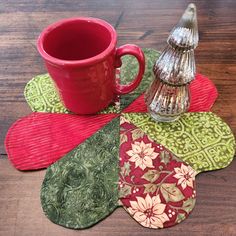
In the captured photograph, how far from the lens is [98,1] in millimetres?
617

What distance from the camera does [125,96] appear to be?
47 cm

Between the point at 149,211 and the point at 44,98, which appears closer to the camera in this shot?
the point at 149,211

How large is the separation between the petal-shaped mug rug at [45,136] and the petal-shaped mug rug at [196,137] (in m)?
0.06

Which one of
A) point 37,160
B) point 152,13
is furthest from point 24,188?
point 152,13

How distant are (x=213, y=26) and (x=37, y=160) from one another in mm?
391

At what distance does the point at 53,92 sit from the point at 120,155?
156 mm

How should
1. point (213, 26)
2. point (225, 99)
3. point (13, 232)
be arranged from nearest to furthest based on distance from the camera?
point (13, 232)
point (225, 99)
point (213, 26)

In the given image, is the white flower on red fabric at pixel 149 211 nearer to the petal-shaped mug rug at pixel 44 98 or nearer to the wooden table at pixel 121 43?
the wooden table at pixel 121 43

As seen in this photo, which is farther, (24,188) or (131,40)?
(131,40)

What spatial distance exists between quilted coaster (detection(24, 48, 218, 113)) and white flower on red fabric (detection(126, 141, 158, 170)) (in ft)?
0.22

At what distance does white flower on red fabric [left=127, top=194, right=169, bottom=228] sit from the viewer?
344 mm

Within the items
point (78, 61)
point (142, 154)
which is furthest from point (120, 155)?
point (78, 61)

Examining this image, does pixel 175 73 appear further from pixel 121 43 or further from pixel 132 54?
pixel 121 43

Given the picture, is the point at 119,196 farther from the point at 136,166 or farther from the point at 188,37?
the point at 188,37
